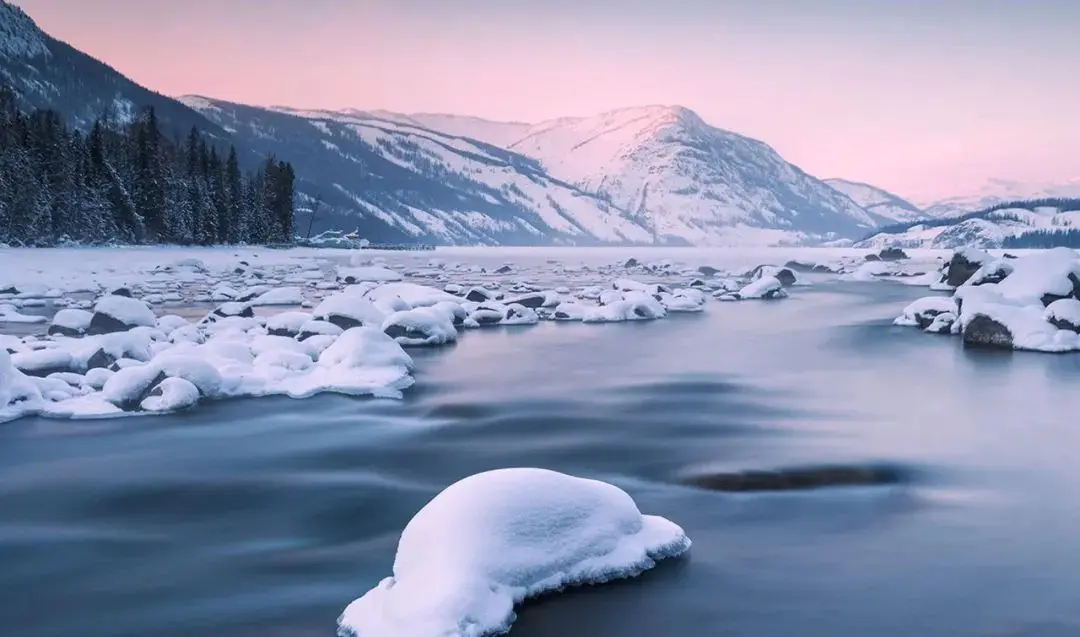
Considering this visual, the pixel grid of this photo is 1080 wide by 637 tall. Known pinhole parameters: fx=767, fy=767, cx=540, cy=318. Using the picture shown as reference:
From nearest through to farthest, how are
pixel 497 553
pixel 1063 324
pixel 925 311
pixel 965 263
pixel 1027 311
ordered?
pixel 497 553, pixel 1063 324, pixel 1027 311, pixel 925 311, pixel 965 263

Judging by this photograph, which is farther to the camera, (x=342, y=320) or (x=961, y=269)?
(x=961, y=269)

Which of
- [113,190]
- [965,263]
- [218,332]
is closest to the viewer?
[218,332]

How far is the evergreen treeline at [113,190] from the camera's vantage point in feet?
206

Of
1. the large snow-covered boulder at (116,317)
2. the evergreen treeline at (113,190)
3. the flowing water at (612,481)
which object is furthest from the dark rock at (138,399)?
the evergreen treeline at (113,190)

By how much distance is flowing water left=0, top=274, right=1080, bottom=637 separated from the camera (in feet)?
22.0

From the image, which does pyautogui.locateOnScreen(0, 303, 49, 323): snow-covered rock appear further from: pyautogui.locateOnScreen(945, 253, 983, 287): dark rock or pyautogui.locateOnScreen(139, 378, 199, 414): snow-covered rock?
pyautogui.locateOnScreen(945, 253, 983, 287): dark rock

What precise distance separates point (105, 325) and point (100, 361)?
7151 millimetres

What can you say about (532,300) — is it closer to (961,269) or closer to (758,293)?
(758,293)

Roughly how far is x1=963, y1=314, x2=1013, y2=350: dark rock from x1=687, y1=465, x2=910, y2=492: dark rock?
16606 mm

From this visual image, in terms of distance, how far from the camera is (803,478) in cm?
1091

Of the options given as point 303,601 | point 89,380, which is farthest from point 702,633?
point 89,380

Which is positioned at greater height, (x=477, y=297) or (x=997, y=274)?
(x=997, y=274)

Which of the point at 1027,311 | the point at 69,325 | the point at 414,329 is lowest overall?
the point at 69,325

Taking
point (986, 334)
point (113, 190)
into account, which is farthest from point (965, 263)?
point (113, 190)
